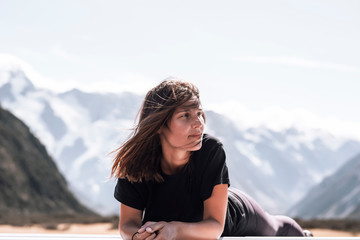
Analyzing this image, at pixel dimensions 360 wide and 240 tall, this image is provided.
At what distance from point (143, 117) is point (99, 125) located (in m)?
197

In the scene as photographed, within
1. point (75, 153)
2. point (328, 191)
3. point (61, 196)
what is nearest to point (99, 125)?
point (75, 153)

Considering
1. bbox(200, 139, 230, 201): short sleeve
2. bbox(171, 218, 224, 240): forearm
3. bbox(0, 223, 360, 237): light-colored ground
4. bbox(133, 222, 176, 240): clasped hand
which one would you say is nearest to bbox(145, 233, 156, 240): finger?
bbox(133, 222, 176, 240): clasped hand

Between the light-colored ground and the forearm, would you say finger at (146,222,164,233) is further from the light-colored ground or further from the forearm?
the light-colored ground

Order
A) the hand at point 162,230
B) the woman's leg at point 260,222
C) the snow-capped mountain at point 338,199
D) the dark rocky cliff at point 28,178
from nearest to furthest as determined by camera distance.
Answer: the hand at point 162,230, the woman's leg at point 260,222, the dark rocky cliff at point 28,178, the snow-capped mountain at point 338,199

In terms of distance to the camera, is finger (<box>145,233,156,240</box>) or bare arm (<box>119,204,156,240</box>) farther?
bare arm (<box>119,204,156,240</box>)

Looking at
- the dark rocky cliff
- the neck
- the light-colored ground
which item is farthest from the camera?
the dark rocky cliff

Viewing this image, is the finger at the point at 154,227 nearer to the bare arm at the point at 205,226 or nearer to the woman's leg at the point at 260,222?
the bare arm at the point at 205,226

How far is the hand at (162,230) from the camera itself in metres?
2.09

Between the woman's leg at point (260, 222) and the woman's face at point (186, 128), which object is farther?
the woman's leg at point (260, 222)

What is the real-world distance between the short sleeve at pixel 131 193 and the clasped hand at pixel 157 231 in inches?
13.8

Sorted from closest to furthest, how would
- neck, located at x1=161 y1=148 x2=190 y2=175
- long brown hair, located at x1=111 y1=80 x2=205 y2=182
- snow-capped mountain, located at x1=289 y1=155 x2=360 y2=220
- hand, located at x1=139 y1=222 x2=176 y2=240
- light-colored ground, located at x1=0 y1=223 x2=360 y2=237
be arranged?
hand, located at x1=139 y1=222 x2=176 y2=240
long brown hair, located at x1=111 y1=80 x2=205 y2=182
neck, located at x1=161 y1=148 x2=190 y2=175
light-colored ground, located at x1=0 y1=223 x2=360 y2=237
snow-capped mountain, located at x1=289 y1=155 x2=360 y2=220

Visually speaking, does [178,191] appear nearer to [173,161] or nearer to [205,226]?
[173,161]

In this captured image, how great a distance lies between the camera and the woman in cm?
228

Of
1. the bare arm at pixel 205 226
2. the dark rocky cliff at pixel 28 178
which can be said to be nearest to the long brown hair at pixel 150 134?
the bare arm at pixel 205 226
